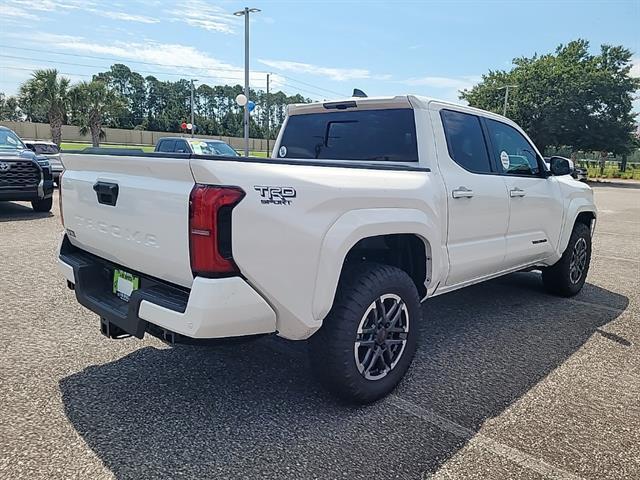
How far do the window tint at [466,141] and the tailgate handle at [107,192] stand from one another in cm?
229

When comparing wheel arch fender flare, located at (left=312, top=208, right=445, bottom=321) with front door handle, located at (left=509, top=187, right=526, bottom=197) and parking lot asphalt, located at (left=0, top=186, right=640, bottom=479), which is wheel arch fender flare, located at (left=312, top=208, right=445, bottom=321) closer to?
parking lot asphalt, located at (left=0, top=186, right=640, bottom=479)

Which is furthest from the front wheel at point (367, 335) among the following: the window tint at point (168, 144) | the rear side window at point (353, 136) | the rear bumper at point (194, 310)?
the window tint at point (168, 144)

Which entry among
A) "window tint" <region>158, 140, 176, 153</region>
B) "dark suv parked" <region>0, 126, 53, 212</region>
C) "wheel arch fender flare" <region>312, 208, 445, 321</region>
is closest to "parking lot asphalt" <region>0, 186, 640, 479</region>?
"wheel arch fender flare" <region>312, 208, 445, 321</region>

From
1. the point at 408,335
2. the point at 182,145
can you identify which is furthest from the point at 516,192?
the point at 182,145

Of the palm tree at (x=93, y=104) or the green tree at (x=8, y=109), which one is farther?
the green tree at (x=8, y=109)

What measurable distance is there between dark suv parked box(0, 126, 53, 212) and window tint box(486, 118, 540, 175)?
351 inches

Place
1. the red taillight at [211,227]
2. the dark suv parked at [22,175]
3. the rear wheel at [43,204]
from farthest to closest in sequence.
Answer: the rear wheel at [43,204] < the dark suv parked at [22,175] < the red taillight at [211,227]

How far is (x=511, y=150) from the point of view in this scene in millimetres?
4488

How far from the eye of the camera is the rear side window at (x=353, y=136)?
143 inches

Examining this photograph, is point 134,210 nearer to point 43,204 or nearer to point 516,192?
point 516,192

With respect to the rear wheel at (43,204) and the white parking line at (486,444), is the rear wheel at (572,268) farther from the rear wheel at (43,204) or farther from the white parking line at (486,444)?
the rear wheel at (43,204)

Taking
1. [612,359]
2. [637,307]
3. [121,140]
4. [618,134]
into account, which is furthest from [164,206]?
[121,140]

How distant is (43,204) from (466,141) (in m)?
9.57

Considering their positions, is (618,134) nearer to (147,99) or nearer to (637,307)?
(637,307)
